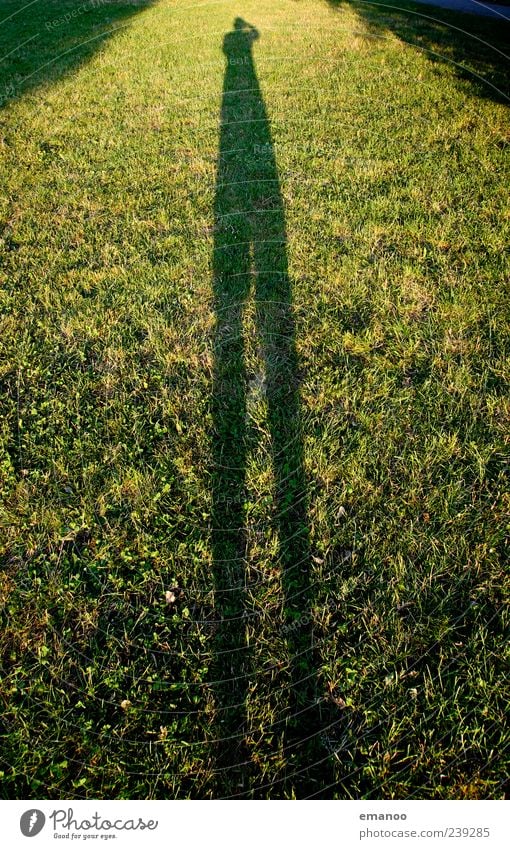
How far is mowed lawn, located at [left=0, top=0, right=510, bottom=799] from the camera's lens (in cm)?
258

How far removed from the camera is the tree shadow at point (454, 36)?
375 inches

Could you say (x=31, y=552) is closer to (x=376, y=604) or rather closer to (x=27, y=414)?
(x=27, y=414)

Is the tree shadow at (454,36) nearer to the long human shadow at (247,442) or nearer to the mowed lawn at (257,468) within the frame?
the mowed lawn at (257,468)

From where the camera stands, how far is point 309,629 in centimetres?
292

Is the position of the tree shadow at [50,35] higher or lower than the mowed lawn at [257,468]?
higher
